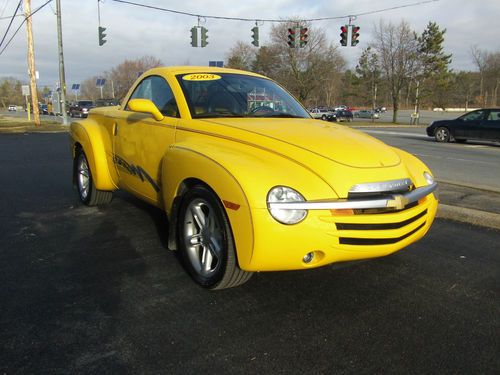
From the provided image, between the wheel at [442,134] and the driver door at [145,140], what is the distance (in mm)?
16592

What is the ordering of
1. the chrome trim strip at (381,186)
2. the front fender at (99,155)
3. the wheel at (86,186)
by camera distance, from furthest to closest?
the wheel at (86,186), the front fender at (99,155), the chrome trim strip at (381,186)

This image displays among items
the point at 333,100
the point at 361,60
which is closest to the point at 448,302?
the point at 361,60

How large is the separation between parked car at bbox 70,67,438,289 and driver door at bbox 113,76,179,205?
0.02 metres

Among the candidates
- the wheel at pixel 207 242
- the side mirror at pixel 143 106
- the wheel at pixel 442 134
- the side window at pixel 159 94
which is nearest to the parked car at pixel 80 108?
the wheel at pixel 442 134

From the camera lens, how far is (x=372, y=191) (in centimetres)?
302

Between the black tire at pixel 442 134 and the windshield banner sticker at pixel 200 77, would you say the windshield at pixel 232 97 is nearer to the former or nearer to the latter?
the windshield banner sticker at pixel 200 77

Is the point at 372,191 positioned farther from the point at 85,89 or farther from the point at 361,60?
the point at 85,89

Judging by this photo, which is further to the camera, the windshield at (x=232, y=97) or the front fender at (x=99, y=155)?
the front fender at (x=99, y=155)

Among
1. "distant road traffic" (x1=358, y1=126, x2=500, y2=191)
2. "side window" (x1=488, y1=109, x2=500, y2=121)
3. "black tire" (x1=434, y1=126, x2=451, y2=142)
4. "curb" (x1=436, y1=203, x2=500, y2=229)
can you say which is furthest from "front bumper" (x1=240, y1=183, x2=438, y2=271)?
"black tire" (x1=434, y1=126, x2=451, y2=142)

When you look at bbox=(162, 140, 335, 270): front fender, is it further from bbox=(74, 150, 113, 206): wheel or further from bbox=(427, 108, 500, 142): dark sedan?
bbox=(427, 108, 500, 142): dark sedan

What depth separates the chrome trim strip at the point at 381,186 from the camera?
118 inches

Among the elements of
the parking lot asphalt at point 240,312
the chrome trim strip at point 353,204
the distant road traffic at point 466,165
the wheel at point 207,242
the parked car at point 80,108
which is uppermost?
the parked car at point 80,108

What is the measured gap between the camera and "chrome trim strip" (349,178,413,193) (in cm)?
299

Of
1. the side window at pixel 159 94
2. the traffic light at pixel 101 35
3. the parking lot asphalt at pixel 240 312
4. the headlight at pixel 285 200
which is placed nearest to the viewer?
the parking lot asphalt at pixel 240 312
